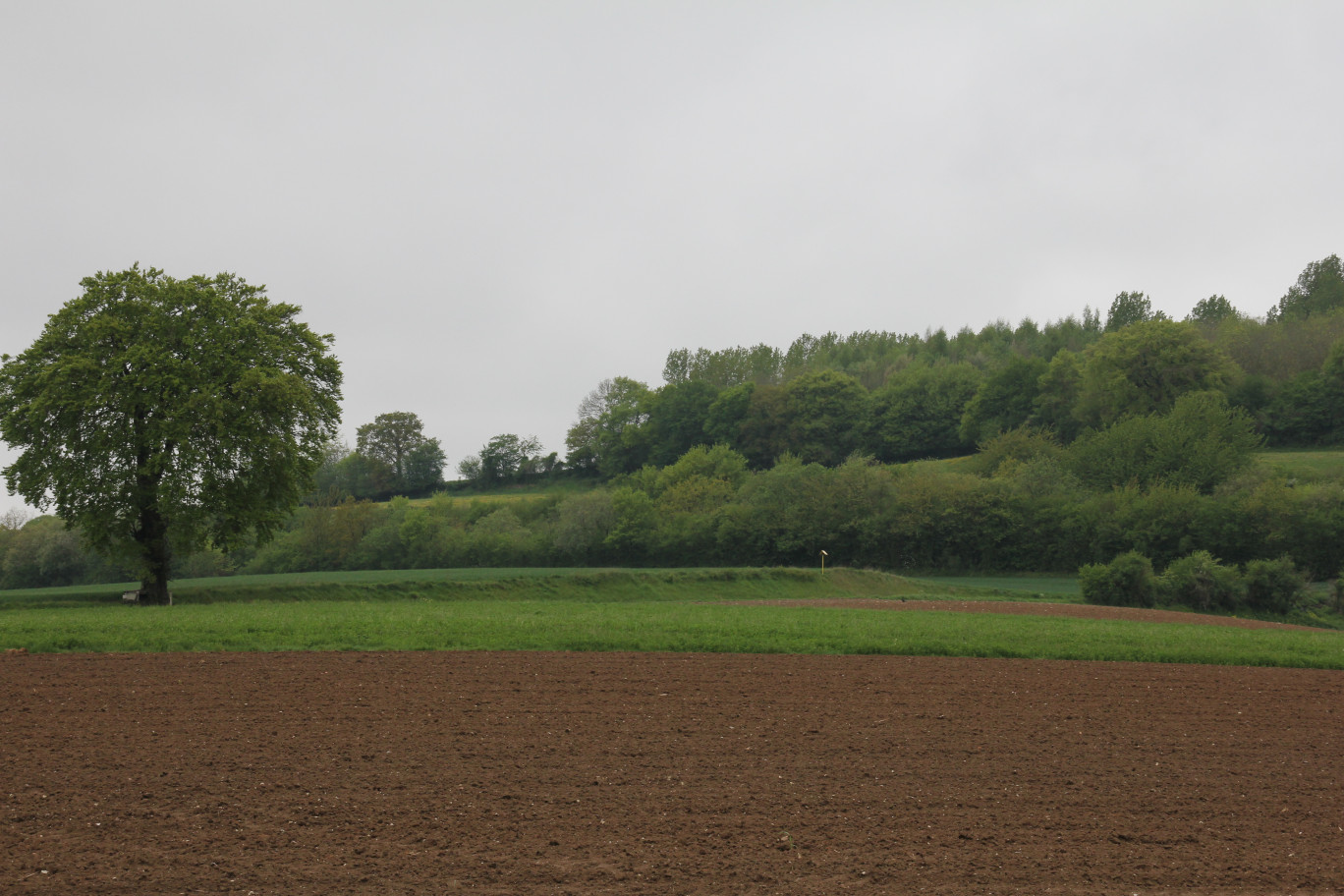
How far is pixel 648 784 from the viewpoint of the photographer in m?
9.72

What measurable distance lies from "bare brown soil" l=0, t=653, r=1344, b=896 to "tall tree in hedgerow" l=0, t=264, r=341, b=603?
17.6 meters

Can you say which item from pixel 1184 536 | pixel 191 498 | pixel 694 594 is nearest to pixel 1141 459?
pixel 1184 536

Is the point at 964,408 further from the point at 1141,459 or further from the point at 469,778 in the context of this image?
the point at 469,778

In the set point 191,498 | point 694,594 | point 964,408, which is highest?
point 964,408

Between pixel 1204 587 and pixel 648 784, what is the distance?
39.9 meters

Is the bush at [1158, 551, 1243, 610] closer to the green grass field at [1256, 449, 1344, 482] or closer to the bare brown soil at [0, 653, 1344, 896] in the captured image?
the green grass field at [1256, 449, 1344, 482]

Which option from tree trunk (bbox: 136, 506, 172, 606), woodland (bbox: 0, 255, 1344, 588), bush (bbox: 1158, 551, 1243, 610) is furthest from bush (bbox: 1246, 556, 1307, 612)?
tree trunk (bbox: 136, 506, 172, 606)

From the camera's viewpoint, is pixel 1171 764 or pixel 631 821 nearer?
pixel 631 821

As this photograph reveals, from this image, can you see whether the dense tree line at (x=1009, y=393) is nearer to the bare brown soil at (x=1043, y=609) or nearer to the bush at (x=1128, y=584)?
the bush at (x=1128, y=584)

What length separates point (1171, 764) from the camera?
36.0 ft

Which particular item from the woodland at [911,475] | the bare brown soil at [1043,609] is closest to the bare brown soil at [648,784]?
the bare brown soil at [1043,609]

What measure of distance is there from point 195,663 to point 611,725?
8642 mm

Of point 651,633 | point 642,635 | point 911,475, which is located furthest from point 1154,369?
point 642,635

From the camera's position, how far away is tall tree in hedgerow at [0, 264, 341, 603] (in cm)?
3112
